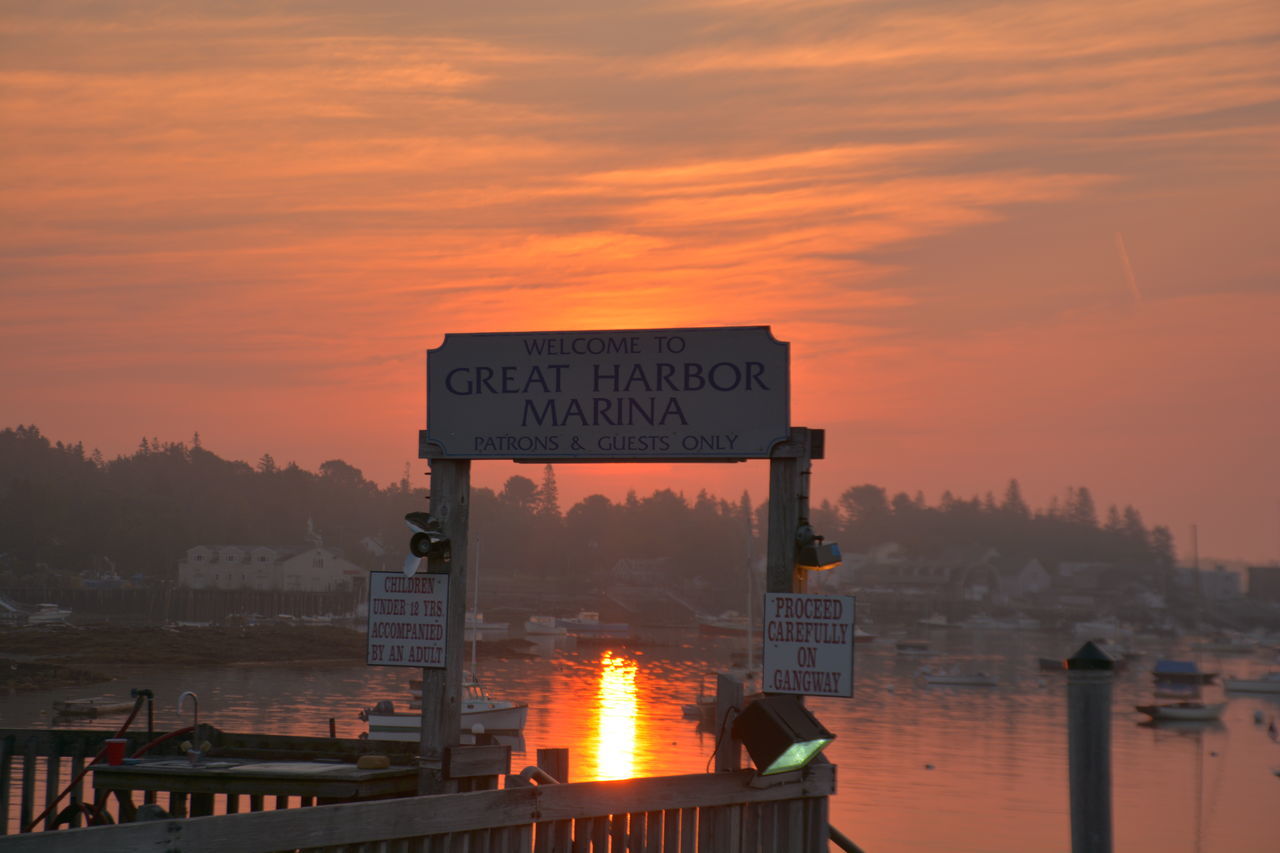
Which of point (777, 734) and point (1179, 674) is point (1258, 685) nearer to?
point (1179, 674)

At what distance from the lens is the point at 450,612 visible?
11.9 m

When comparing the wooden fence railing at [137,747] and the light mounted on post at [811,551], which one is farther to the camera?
the wooden fence railing at [137,747]

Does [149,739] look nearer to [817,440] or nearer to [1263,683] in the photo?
[817,440]

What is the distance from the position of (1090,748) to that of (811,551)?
10.1ft

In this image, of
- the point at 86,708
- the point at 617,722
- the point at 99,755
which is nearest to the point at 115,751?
the point at 99,755

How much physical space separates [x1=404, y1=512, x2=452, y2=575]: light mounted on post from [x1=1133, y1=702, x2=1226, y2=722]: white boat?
92.6 m

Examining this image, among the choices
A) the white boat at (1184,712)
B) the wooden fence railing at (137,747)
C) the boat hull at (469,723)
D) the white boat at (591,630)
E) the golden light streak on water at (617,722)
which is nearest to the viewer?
the wooden fence railing at (137,747)

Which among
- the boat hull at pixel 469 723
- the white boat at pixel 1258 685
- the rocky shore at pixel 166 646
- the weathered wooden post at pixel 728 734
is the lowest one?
the white boat at pixel 1258 685

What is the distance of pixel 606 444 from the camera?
1158 centimetres

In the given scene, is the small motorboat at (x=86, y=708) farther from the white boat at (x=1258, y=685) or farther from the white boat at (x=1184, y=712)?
the white boat at (x=1258, y=685)

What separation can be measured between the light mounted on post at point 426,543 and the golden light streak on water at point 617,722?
19.1m

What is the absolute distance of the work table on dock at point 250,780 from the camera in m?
10.4

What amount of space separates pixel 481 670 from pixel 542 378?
112760 millimetres

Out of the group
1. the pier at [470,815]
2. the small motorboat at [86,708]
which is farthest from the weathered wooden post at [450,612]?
the small motorboat at [86,708]
